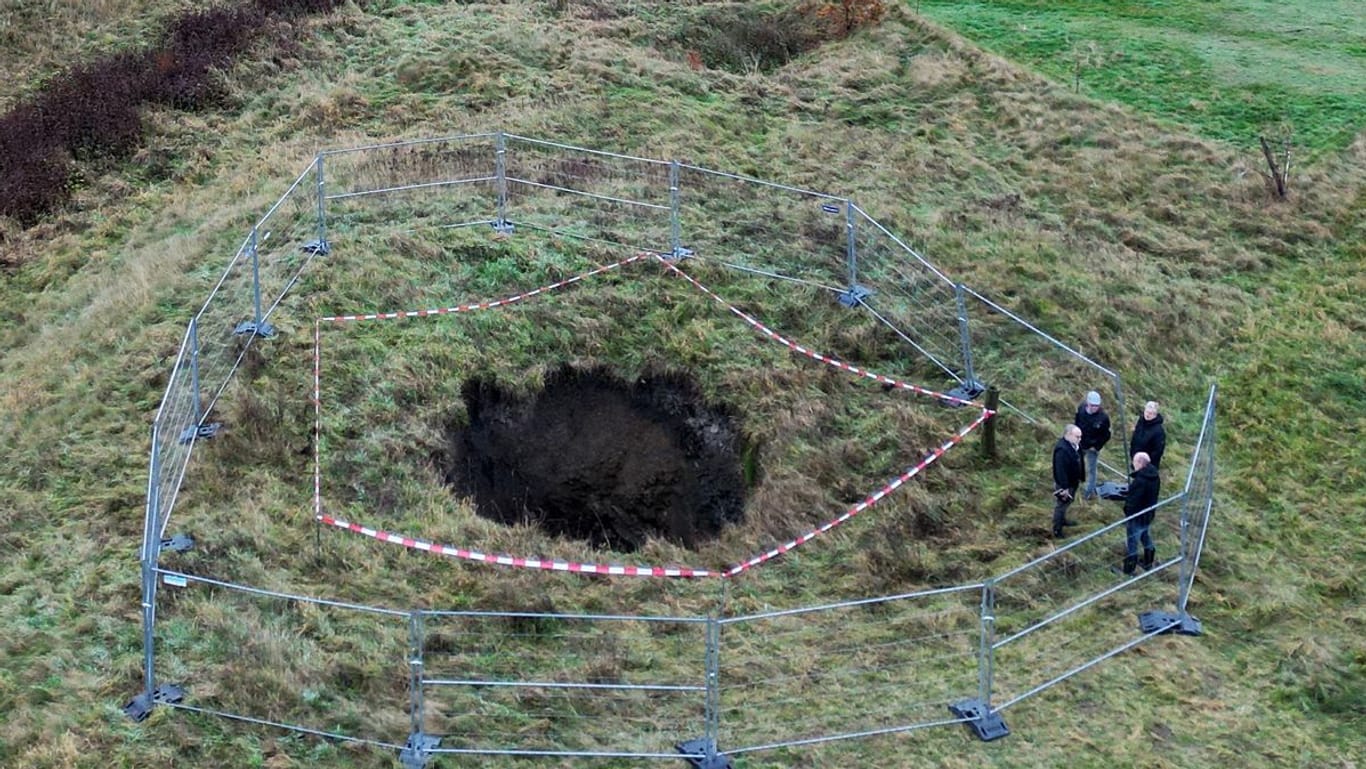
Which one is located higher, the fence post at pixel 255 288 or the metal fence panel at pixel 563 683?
the fence post at pixel 255 288

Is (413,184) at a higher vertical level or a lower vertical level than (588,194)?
higher

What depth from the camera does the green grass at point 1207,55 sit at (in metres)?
27.1

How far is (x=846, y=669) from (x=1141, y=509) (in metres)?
3.76

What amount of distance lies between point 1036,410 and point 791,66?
522 inches

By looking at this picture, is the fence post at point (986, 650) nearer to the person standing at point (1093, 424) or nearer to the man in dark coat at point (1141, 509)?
the man in dark coat at point (1141, 509)

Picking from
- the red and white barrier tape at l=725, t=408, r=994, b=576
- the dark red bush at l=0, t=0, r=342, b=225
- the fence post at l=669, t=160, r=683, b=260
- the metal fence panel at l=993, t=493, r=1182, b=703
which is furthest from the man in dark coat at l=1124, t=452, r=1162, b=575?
Result: the dark red bush at l=0, t=0, r=342, b=225

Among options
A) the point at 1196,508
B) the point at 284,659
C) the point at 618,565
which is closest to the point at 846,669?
the point at 618,565

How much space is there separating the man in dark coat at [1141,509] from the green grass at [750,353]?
0.90 meters

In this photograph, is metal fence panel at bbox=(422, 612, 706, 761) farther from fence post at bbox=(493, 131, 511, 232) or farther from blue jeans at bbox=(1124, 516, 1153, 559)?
fence post at bbox=(493, 131, 511, 232)

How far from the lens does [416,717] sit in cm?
1238

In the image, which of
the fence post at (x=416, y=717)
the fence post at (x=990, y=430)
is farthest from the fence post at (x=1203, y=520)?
the fence post at (x=416, y=717)

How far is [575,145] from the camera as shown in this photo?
2348 centimetres

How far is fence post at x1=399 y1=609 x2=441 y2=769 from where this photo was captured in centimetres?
1207

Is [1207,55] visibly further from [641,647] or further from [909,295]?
[641,647]
